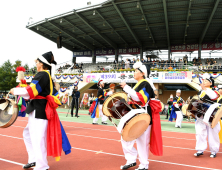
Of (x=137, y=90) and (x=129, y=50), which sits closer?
(x=137, y=90)

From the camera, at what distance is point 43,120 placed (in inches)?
129

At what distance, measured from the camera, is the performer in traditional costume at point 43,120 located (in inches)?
126

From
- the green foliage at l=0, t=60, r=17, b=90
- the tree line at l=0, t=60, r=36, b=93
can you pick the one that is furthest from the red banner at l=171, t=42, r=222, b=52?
the green foliage at l=0, t=60, r=17, b=90

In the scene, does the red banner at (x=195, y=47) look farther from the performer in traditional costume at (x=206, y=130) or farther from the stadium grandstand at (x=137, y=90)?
the performer in traditional costume at (x=206, y=130)

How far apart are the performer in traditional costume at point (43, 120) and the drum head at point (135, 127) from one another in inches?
45.0

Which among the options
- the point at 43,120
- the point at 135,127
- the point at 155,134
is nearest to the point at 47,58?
the point at 43,120

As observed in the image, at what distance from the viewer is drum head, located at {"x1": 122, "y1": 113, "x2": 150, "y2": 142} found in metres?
3.11

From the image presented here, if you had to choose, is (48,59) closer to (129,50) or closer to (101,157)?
(101,157)

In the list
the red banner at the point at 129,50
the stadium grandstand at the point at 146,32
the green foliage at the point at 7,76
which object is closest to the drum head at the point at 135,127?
the stadium grandstand at the point at 146,32

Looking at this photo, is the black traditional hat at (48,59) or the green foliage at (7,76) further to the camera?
the green foliage at (7,76)

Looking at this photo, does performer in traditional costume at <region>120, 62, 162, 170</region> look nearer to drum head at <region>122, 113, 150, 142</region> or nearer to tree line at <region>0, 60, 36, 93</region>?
drum head at <region>122, 113, 150, 142</region>

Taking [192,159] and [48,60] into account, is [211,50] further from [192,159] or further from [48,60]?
[48,60]

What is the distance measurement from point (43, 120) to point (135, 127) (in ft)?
5.02

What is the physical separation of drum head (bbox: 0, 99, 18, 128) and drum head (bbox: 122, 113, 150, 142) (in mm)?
1903
